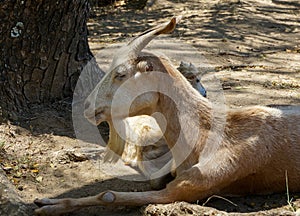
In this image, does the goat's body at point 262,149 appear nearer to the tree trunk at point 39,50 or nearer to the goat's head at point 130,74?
the goat's head at point 130,74

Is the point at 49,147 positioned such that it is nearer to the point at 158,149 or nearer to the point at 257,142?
the point at 158,149

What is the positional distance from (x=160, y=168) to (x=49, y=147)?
40.2 inches

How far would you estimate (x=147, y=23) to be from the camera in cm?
1016

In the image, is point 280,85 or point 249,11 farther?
point 249,11

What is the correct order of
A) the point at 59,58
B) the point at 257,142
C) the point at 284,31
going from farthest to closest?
1. the point at 284,31
2. the point at 59,58
3. the point at 257,142

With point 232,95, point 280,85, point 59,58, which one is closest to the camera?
point 59,58

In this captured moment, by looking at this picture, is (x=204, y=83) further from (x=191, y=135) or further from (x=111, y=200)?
(x=111, y=200)

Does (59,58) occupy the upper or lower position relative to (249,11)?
upper

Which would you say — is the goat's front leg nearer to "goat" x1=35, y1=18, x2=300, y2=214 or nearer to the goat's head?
"goat" x1=35, y1=18, x2=300, y2=214

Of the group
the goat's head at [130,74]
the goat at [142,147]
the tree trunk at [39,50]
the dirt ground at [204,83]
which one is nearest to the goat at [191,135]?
the goat's head at [130,74]

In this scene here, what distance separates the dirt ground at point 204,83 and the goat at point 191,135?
0.39ft

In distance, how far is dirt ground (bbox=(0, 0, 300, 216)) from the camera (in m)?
3.80

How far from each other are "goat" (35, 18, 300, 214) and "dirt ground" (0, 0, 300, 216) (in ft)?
0.39

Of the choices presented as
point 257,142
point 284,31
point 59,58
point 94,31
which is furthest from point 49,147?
point 284,31
